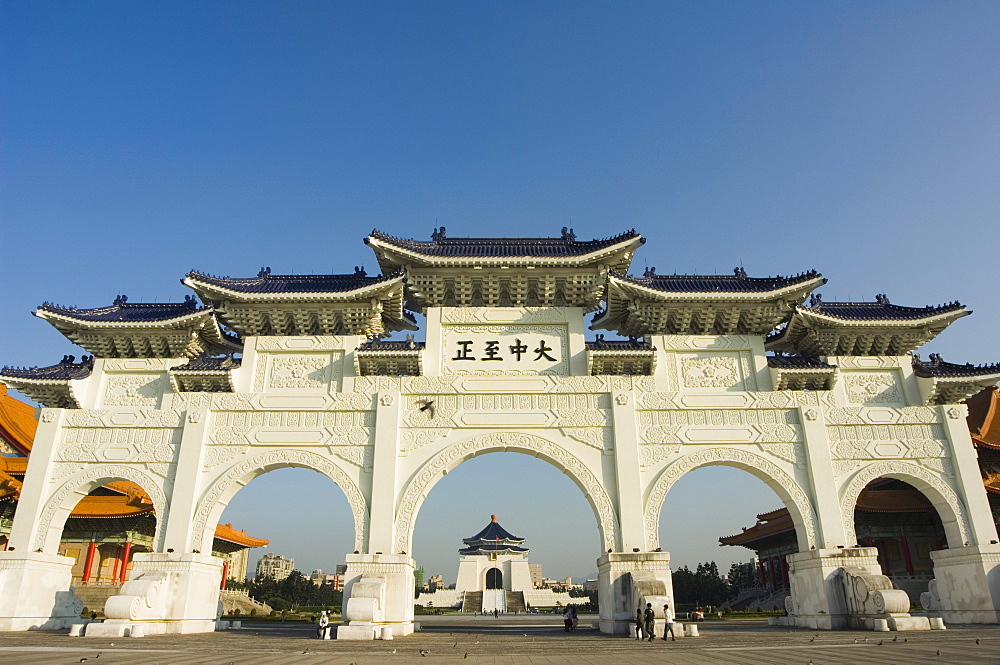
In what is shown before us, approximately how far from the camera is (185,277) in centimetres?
1389

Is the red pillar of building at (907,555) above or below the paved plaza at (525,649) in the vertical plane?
above

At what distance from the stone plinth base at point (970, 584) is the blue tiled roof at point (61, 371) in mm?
18936

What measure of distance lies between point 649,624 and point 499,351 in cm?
618

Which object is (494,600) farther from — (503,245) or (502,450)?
(503,245)

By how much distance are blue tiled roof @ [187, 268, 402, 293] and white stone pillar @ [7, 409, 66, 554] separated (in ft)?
14.2

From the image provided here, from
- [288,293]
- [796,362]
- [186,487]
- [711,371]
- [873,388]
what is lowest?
[186,487]

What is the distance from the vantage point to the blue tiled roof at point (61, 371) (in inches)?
542

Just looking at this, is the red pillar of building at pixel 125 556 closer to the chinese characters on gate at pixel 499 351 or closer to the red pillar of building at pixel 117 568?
the red pillar of building at pixel 117 568

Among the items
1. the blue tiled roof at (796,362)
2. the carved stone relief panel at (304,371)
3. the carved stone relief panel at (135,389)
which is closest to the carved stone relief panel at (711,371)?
the blue tiled roof at (796,362)

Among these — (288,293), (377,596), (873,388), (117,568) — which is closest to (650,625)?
(377,596)

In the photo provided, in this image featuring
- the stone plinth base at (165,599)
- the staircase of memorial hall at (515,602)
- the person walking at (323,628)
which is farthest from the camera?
the staircase of memorial hall at (515,602)

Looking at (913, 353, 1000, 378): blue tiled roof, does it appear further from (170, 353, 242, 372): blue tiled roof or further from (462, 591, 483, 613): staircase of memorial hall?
(462, 591, 483, 613): staircase of memorial hall

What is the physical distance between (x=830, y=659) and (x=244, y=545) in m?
26.4

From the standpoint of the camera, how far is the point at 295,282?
49.5 feet
